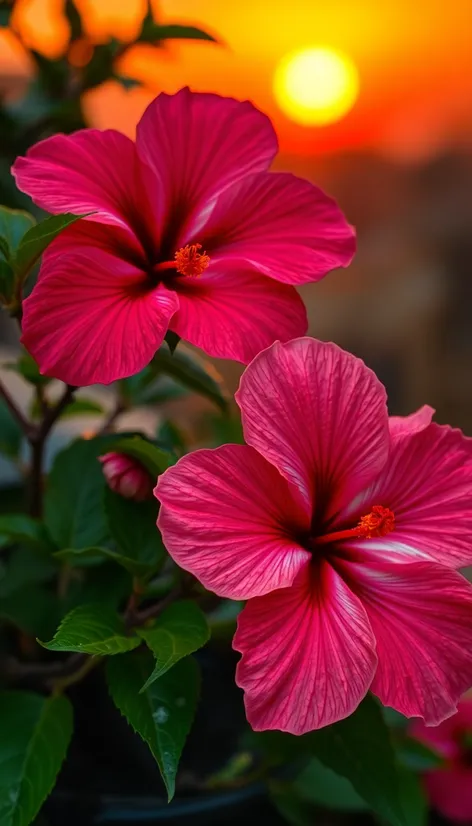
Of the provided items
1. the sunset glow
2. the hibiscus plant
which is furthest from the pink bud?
the sunset glow

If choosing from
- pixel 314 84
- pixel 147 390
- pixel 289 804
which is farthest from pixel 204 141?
pixel 314 84

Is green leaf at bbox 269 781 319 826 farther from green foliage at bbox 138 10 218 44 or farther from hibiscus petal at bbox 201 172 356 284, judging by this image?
green foliage at bbox 138 10 218 44

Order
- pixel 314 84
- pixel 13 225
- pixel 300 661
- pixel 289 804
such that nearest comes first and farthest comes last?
pixel 300 661
pixel 13 225
pixel 289 804
pixel 314 84

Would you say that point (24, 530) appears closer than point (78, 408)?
Yes

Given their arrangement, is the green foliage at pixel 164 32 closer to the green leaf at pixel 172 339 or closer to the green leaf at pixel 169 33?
the green leaf at pixel 169 33

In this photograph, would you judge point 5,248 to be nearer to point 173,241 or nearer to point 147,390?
point 173,241

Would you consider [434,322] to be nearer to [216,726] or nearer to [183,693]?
[216,726]

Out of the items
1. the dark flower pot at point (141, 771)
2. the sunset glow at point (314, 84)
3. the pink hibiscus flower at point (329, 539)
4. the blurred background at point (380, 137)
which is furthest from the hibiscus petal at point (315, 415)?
the sunset glow at point (314, 84)
